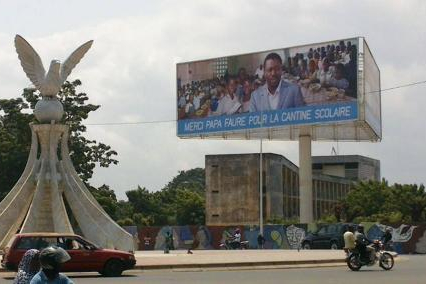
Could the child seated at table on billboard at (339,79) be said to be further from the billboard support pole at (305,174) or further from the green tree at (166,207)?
the green tree at (166,207)

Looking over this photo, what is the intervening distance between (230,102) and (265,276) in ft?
124

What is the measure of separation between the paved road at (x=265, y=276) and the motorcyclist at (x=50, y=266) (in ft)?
43.3

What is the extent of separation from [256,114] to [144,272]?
33.4m

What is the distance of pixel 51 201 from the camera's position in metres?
37.8

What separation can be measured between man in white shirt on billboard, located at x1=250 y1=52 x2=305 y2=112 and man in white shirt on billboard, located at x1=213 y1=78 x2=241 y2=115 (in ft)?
4.78

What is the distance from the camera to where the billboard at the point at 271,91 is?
54.3 metres

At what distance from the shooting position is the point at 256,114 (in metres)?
58.6

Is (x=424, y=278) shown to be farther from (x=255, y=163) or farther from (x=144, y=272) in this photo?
(x=255, y=163)

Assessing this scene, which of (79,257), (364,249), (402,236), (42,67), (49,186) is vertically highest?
(42,67)

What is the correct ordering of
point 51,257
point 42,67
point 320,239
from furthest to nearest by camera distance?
1. point 320,239
2. point 42,67
3. point 51,257

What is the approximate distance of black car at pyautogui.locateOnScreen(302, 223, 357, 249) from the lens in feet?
155

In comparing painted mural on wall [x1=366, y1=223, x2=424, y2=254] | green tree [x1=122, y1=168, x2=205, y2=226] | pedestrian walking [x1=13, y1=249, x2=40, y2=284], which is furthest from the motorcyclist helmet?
green tree [x1=122, y1=168, x2=205, y2=226]

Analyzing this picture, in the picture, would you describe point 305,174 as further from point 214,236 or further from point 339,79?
point 214,236

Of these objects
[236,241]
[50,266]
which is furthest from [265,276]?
[236,241]
